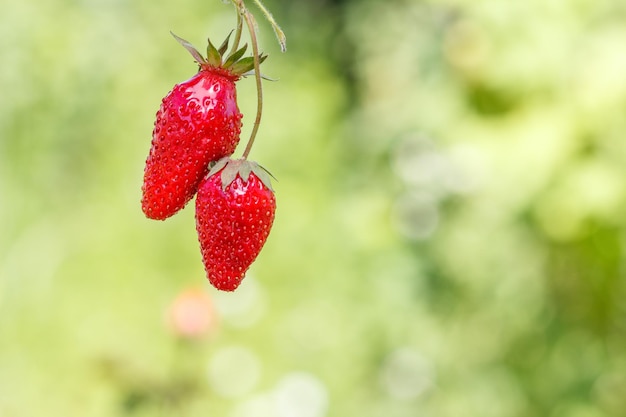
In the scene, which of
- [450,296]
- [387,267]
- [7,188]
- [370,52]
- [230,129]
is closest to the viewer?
[230,129]

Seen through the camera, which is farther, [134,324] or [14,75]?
[14,75]

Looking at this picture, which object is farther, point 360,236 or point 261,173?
point 360,236

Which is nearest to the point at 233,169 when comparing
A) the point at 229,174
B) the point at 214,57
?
the point at 229,174

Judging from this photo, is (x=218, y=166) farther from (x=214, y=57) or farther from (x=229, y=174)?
(x=214, y=57)

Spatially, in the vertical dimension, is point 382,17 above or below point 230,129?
above

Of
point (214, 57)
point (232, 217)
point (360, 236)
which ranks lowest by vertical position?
point (232, 217)

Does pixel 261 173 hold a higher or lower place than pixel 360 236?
lower

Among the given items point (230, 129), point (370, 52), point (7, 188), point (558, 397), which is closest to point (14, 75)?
point (7, 188)

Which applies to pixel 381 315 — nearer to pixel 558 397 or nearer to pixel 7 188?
pixel 558 397

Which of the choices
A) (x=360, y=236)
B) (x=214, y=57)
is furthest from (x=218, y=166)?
(x=360, y=236)
